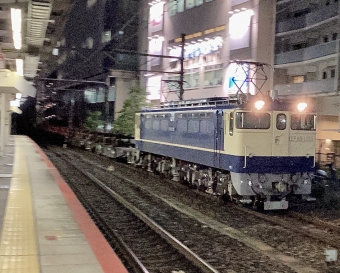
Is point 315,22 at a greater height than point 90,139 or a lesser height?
greater

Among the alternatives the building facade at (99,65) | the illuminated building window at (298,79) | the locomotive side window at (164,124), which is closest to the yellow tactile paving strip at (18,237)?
the locomotive side window at (164,124)

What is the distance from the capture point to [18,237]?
8406 mm

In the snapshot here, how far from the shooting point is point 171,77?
44.3 metres

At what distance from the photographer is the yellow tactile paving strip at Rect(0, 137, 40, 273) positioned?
6.91m

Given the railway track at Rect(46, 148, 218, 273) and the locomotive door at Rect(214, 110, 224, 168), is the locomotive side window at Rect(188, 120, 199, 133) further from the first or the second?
the railway track at Rect(46, 148, 218, 273)

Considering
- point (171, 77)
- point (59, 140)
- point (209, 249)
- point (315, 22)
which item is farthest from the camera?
point (59, 140)

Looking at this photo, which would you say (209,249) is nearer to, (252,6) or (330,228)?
(330,228)

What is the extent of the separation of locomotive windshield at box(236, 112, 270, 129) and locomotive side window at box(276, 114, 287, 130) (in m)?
0.33

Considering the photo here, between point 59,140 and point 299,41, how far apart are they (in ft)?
96.1

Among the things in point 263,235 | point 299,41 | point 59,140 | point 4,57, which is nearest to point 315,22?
point 299,41

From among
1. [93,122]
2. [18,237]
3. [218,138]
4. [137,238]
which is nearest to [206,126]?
[218,138]

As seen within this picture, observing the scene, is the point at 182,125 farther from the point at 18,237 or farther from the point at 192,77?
the point at 192,77

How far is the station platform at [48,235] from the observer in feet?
23.0

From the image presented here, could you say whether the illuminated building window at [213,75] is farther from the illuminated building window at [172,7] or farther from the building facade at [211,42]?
the illuminated building window at [172,7]
